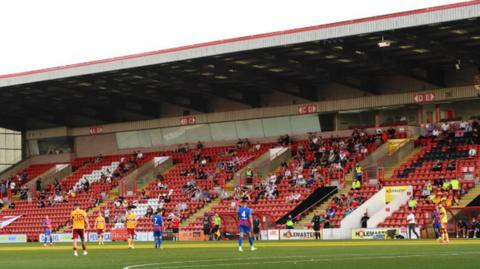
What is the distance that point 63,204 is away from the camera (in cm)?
7544

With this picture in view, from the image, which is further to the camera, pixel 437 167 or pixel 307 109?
pixel 307 109

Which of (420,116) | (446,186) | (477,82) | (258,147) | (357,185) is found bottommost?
(446,186)

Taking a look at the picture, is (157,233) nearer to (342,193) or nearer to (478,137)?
(342,193)

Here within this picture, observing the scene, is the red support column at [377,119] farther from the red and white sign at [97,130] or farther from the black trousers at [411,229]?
the red and white sign at [97,130]

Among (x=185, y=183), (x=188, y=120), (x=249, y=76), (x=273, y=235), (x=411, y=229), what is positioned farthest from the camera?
(x=188, y=120)

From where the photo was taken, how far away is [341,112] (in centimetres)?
6731

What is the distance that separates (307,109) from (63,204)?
796 inches

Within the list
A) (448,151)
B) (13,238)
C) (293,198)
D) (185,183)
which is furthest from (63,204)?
(448,151)

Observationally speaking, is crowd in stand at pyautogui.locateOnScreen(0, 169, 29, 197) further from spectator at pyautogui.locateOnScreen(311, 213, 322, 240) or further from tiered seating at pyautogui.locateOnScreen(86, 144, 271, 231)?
spectator at pyautogui.locateOnScreen(311, 213, 322, 240)

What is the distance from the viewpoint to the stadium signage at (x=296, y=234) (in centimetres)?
5488

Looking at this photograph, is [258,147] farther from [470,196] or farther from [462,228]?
[462,228]

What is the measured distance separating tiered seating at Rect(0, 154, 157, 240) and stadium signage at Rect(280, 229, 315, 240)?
2104cm

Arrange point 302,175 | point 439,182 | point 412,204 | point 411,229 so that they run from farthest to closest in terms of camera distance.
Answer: point 302,175 → point 439,182 → point 412,204 → point 411,229

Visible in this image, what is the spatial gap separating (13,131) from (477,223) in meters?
49.7
